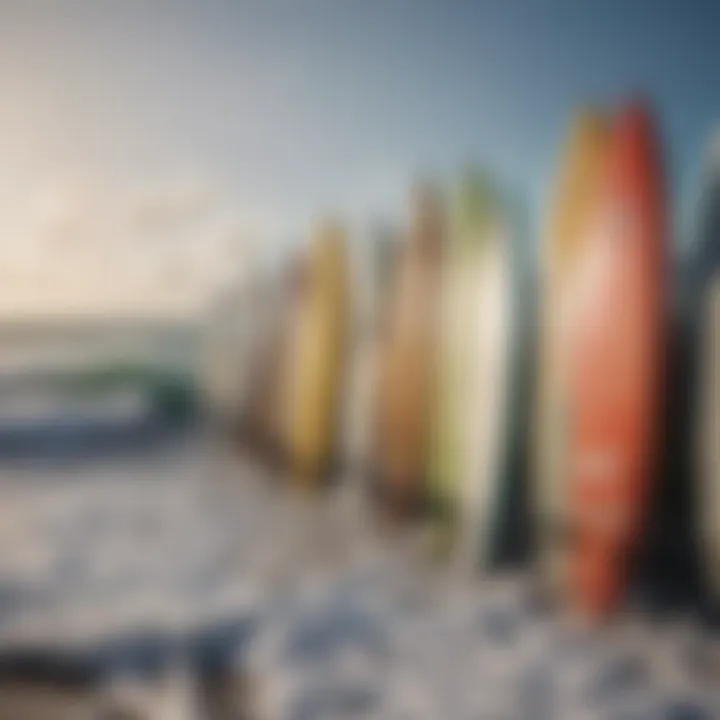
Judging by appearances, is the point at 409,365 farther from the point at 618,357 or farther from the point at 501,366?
the point at 618,357

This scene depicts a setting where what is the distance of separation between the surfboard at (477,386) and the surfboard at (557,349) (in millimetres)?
29

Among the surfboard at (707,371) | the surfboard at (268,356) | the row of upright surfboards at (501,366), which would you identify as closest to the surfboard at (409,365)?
the row of upright surfboards at (501,366)

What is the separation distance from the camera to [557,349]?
148cm

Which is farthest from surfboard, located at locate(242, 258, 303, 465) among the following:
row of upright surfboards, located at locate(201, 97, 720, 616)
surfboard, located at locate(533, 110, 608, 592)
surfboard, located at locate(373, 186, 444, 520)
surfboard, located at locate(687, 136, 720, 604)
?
surfboard, located at locate(687, 136, 720, 604)

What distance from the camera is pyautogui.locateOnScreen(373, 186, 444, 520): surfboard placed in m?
1.49

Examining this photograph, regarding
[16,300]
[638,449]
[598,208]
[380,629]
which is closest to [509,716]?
[380,629]

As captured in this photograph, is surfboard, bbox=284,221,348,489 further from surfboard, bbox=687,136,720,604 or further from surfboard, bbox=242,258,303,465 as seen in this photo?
surfboard, bbox=687,136,720,604

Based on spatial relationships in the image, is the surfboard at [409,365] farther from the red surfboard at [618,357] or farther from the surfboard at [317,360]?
the red surfboard at [618,357]

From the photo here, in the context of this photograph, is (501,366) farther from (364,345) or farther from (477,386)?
(364,345)

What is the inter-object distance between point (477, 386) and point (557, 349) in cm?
10

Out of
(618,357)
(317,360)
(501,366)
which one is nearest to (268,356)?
(317,360)

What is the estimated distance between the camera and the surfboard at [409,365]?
1.49m

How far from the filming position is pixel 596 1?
152 cm

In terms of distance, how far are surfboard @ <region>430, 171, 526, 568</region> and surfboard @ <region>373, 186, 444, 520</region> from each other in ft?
0.05
